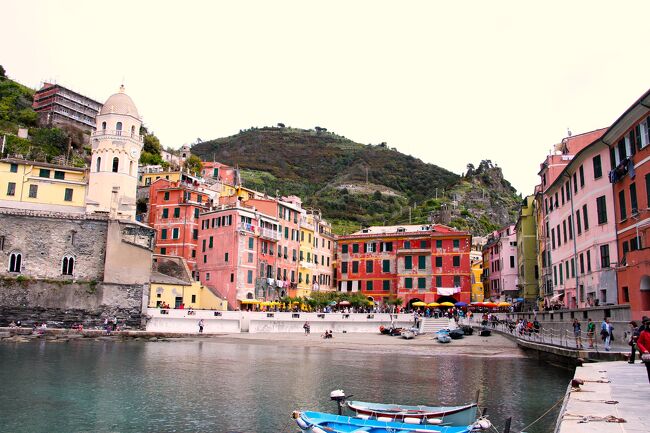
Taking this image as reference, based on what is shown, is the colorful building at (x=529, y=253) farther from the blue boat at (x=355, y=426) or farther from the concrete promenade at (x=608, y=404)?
the blue boat at (x=355, y=426)

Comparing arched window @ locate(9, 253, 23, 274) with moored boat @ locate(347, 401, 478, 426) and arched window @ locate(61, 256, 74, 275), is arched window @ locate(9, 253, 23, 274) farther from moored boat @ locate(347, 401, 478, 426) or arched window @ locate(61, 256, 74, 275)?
moored boat @ locate(347, 401, 478, 426)

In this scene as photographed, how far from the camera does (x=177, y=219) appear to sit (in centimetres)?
7088

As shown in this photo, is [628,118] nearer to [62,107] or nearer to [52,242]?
[52,242]

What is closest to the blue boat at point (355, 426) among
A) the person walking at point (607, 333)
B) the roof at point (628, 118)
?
the person walking at point (607, 333)

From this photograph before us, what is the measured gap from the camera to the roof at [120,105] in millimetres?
67250

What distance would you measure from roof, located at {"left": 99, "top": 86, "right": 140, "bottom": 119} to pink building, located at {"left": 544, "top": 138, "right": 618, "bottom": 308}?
49.6m

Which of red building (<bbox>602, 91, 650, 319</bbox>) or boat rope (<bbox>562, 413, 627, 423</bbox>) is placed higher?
red building (<bbox>602, 91, 650, 319</bbox>)

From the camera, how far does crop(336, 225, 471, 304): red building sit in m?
71.9

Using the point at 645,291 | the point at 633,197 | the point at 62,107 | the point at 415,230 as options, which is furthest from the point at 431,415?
the point at 62,107

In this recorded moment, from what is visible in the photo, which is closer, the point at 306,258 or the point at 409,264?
the point at 409,264

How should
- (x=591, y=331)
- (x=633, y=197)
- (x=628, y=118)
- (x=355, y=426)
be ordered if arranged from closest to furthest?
1. (x=355, y=426)
2. (x=591, y=331)
3. (x=628, y=118)
4. (x=633, y=197)

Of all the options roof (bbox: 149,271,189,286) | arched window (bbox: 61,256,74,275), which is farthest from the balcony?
arched window (bbox: 61,256,74,275)

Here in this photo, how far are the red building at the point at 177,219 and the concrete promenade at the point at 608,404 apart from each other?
5703cm

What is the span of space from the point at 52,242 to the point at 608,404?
56295 millimetres
